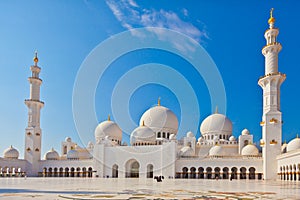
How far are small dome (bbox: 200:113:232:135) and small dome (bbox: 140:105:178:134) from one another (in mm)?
3784

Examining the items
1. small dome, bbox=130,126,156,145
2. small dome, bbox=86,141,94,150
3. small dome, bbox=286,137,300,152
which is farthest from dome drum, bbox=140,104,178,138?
small dome, bbox=286,137,300,152

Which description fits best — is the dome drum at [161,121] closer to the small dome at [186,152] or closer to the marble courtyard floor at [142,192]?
the small dome at [186,152]

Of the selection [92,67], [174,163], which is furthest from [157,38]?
[174,163]

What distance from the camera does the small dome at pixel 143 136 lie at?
40.5 m

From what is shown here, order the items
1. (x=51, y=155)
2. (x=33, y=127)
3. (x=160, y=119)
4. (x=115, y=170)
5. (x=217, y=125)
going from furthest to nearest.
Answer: (x=160, y=119)
(x=51, y=155)
(x=217, y=125)
(x=33, y=127)
(x=115, y=170)

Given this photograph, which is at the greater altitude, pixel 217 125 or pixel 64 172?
pixel 217 125

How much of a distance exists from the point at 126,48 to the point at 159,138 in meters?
23.5

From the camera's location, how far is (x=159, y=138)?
1679 inches

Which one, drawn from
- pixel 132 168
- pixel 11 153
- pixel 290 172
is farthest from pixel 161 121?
pixel 290 172

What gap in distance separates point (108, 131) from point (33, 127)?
30.8ft

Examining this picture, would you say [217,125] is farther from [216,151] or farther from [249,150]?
[249,150]

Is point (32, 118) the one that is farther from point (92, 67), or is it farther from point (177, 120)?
point (92, 67)

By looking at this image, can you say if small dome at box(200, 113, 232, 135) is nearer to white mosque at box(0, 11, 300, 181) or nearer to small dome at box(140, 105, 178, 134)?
white mosque at box(0, 11, 300, 181)

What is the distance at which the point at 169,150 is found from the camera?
37.4 metres
